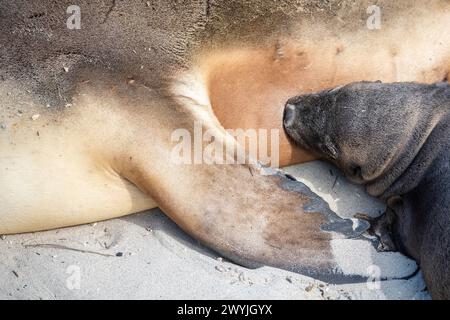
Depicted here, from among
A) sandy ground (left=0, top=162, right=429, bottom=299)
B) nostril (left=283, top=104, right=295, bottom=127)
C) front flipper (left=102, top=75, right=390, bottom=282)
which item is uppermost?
nostril (left=283, top=104, right=295, bottom=127)

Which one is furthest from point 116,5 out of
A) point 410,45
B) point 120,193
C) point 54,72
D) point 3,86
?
point 410,45

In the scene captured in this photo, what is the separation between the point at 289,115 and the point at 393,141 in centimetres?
51

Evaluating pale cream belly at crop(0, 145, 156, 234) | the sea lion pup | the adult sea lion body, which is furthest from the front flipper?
the sea lion pup

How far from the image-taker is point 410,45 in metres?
3.59

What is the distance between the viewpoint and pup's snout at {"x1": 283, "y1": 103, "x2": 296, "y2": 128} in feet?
11.2

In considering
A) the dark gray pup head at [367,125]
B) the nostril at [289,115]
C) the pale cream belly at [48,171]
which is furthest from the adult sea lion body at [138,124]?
the dark gray pup head at [367,125]

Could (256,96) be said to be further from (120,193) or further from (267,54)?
(120,193)

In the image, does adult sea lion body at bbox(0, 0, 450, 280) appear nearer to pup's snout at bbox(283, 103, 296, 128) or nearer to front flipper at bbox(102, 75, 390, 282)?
front flipper at bbox(102, 75, 390, 282)

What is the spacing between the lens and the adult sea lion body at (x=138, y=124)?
9.71 ft

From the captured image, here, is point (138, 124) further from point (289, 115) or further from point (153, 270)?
point (289, 115)

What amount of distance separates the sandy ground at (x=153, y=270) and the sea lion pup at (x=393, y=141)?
0.65ft

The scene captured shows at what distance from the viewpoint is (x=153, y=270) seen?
2.90 meters

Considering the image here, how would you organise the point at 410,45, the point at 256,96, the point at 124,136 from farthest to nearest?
the point at 410,45, the point at 256,96, the point at 124,136

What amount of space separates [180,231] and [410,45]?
1.50 m
